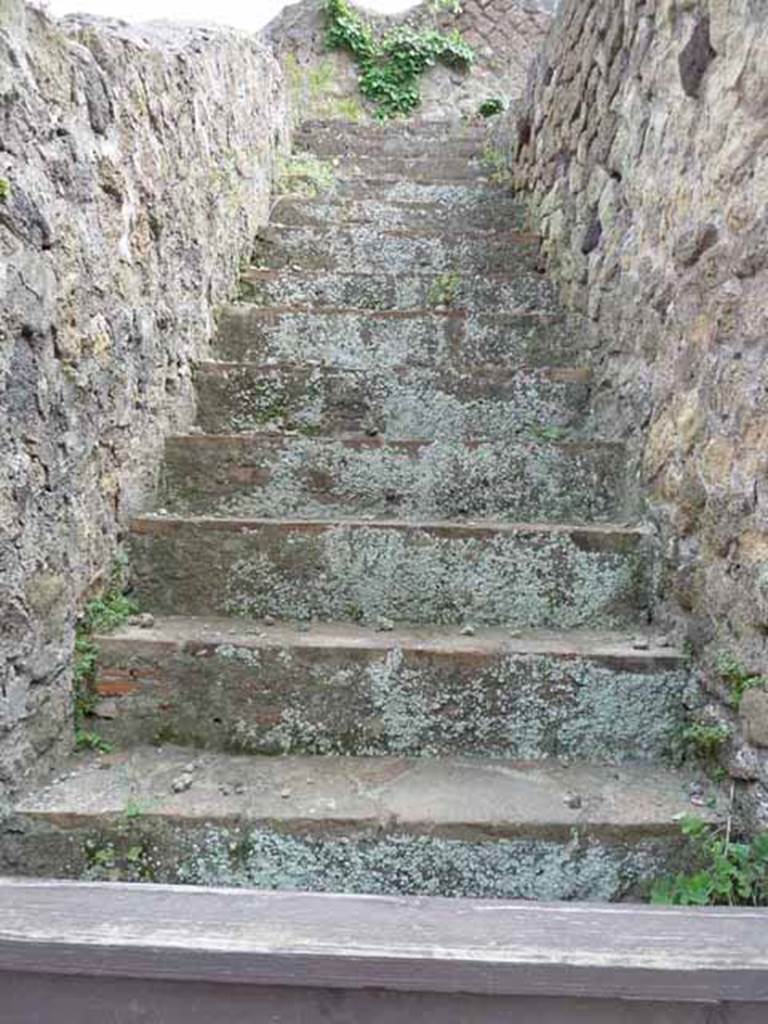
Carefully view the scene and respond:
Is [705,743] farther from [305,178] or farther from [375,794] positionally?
[305,178]

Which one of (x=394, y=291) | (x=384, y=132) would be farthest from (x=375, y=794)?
(x=384, y=132)

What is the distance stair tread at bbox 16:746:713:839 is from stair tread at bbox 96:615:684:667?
22cm

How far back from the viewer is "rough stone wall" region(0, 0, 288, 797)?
1.48 meters

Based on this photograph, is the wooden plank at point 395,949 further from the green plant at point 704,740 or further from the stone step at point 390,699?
the stone step at point 390,699

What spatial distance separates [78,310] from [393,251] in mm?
1917

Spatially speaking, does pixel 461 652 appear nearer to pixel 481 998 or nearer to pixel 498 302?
pixel 481 998

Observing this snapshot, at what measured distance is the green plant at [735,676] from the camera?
1.47 metres

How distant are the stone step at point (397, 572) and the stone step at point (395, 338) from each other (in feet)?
3.04

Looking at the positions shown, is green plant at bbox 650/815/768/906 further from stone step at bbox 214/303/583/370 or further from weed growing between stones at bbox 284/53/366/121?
weed growing between stones at bbox 284/53/366/121

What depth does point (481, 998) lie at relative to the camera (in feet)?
3.19

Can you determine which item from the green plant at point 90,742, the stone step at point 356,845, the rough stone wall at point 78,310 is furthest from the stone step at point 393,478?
the stone step at point 356,845

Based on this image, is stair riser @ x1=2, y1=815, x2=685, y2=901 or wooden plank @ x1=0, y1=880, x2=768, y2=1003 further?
stair riser @ x1=2, y1=815, x2=685, y2=901

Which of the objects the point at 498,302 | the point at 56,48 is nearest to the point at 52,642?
the point at 56,48

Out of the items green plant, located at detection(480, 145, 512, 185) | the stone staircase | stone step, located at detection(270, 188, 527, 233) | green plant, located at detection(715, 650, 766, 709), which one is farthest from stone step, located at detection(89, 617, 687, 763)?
green plant, located at detection(480, 145, 512, 185)
